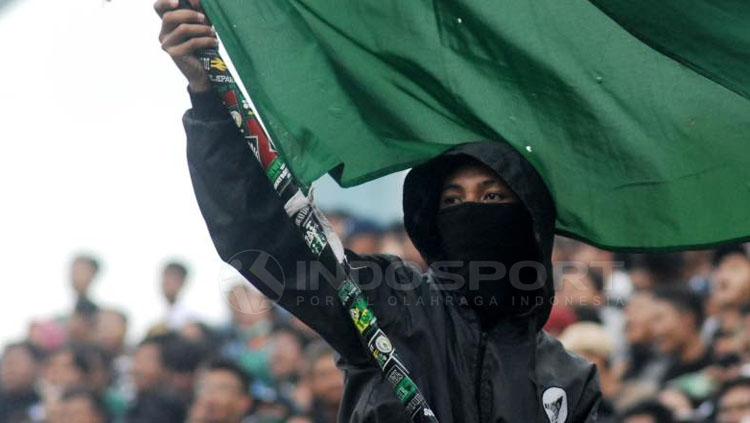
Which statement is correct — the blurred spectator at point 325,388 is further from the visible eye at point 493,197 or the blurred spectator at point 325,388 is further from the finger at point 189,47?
the finger at point 189,47

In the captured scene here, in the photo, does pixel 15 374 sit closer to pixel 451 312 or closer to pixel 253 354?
pixel 253 354

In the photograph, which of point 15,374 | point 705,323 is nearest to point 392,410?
point 705,323

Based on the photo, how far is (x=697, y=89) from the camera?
5.05 m

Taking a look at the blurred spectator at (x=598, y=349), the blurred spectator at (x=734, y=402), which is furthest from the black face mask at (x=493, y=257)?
the blurred spectator at (x=598, y=349)

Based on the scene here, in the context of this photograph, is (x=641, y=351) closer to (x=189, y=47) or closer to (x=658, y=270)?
(x=658, y=270)

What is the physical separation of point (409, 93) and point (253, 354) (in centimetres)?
454

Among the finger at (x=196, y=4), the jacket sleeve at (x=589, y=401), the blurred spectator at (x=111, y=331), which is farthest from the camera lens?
the blurred spectator at (x=111, y=331)

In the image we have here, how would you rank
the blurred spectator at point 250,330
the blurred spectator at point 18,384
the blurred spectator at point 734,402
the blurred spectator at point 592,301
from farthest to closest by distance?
the blurred spectator at point 18,384 < the blurred spectator at point 250,330 < the blurred spectator at point 592,301 < the blurred spectator at point 734,402

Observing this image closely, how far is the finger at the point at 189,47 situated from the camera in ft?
14.8

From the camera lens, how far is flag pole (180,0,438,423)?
4.58 m

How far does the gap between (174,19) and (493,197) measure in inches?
44.8

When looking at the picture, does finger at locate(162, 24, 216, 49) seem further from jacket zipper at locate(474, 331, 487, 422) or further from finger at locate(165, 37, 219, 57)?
jacket zipper at locate(474, 331, 487, 422)

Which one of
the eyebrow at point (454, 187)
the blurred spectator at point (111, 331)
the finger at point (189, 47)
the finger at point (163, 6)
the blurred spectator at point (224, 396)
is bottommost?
the blurred spectator at point (111, 331)

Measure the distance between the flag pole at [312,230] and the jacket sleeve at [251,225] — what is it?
0.03 meters
